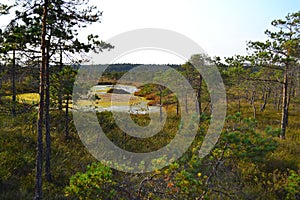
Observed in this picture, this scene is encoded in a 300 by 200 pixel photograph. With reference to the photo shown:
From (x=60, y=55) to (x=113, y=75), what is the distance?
12792 millimetres

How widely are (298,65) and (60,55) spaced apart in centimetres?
1279

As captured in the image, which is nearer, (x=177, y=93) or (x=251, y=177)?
(x=251, y=177)

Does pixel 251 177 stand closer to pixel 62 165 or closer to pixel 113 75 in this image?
pixel 62 165

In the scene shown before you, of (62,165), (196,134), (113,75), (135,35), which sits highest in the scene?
(135,35)

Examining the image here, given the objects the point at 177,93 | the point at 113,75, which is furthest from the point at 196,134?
the point at 177,93

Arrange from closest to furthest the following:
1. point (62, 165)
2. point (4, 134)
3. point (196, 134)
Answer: point (196, 134)
point (62, 165)
point (4, 134)

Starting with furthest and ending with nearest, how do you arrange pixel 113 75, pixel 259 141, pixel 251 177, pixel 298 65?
pixel 113 75 < pixel 298 65 < pixel 251 177 < pixel 259 141

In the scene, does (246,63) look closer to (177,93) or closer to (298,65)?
(298,65)

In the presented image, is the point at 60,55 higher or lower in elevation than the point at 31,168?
higher

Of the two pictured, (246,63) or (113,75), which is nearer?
(246,63)

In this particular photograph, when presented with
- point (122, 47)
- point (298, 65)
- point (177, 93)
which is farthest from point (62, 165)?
point (177, 93)

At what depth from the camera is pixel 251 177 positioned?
31.6ft

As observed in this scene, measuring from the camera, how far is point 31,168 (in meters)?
9.87

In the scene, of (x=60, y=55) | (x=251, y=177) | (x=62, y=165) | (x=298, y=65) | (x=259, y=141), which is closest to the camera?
(x=259, y=141)
